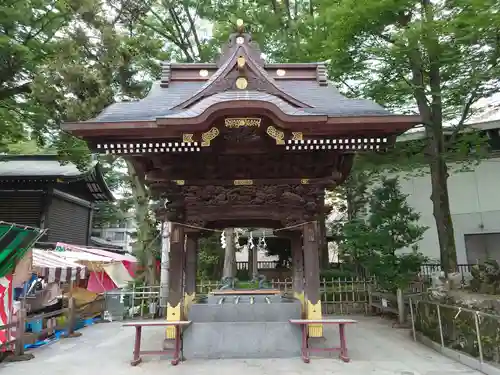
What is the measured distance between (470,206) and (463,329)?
1308 cm

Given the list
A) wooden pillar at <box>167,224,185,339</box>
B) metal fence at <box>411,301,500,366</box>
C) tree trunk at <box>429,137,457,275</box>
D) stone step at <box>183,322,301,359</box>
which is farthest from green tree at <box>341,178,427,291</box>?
wooden pillar at <box>167,224,185,339</box>

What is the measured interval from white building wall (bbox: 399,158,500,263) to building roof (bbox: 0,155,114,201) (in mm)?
15034

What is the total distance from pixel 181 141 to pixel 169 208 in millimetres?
1973

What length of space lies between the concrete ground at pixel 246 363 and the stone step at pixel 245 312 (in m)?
0.84

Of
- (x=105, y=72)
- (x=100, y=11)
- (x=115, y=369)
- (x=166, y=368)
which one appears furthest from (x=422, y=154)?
(x=100, y=11)

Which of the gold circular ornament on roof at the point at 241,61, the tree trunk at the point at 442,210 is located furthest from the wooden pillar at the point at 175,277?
the tree trunk at the point at 442,210

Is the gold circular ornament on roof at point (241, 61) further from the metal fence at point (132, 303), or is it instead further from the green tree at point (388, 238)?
the metal fence at point (132, 303)

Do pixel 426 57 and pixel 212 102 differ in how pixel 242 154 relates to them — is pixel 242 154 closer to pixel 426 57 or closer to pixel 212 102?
pixel 212 102

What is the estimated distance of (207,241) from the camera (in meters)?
19.2

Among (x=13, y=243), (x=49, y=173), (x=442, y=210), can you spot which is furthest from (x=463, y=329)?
(x=49, y=173)

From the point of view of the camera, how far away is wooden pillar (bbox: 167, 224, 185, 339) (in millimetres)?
7367

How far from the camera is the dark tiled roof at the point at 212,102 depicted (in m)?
6.67

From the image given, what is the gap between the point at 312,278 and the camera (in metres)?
7.47

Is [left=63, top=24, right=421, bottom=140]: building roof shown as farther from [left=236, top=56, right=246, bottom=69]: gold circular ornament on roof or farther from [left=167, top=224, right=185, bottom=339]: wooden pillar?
[left=167, top=224, right=185, bottom=339]: wooden pillar
